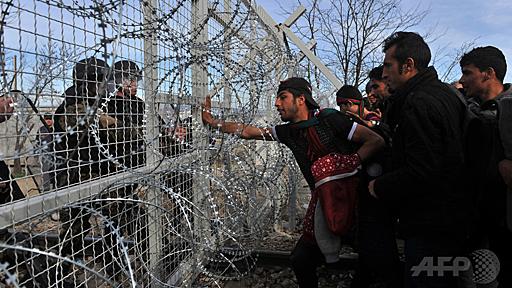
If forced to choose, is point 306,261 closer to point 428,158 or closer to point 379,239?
point 379,239

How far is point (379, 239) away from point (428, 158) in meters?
0.88

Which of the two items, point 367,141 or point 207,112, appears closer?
point 367,141

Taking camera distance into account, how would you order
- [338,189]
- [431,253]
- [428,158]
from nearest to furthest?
[428,158], [431,253], [338,189]

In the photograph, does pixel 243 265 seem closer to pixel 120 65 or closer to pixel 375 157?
pixel 375 157

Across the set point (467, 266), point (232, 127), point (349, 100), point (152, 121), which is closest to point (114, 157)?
point (152, 121)

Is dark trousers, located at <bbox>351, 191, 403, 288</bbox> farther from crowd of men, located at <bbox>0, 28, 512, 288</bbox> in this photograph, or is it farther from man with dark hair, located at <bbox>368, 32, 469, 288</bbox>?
man with dark hair, located at <bbox>368, 32, 469, 288</bbox>

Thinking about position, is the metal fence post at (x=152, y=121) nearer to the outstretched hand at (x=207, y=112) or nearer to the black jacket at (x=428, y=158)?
the outstretched hand at (x=207, y=112)

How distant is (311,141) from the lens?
3031mm

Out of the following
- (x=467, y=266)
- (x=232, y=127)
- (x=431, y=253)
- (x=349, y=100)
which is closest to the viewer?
(x=431, y=253)

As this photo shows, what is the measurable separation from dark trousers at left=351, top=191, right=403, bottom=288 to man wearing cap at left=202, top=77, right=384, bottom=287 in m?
0.21

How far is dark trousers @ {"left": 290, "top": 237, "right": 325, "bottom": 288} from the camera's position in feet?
9.95

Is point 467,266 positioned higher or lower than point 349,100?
lower

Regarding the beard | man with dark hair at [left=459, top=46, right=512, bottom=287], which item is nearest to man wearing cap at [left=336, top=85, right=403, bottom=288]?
man with dark hair at [left=459, top=46, right=512, bottom=287]

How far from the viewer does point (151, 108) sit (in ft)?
9.34
